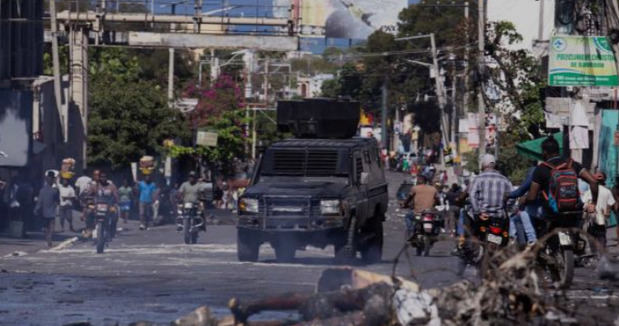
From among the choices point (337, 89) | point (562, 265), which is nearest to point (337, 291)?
point (562, 265)

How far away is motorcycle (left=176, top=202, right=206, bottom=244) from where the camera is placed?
30.8 meters

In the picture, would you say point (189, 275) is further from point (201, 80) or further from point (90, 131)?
point (201, 80)

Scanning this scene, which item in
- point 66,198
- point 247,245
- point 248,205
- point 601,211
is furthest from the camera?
point 66,198

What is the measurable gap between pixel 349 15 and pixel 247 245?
52.4 m

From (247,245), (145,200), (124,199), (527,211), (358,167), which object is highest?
(358,167)

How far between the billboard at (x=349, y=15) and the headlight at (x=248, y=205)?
46.4 meters

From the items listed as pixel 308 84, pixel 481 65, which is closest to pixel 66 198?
pixel 481 65

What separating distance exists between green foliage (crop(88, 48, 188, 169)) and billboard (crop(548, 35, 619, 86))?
25314 millimetres

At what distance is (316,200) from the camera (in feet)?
73.9

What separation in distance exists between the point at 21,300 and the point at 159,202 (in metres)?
31.3

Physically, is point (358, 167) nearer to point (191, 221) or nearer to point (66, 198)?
A: point (191, 221)

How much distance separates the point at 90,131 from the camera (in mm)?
57406

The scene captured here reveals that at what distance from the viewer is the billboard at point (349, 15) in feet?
236

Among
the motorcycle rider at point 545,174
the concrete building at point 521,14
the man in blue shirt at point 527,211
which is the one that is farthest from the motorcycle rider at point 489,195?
the concrete building at point 521,14
